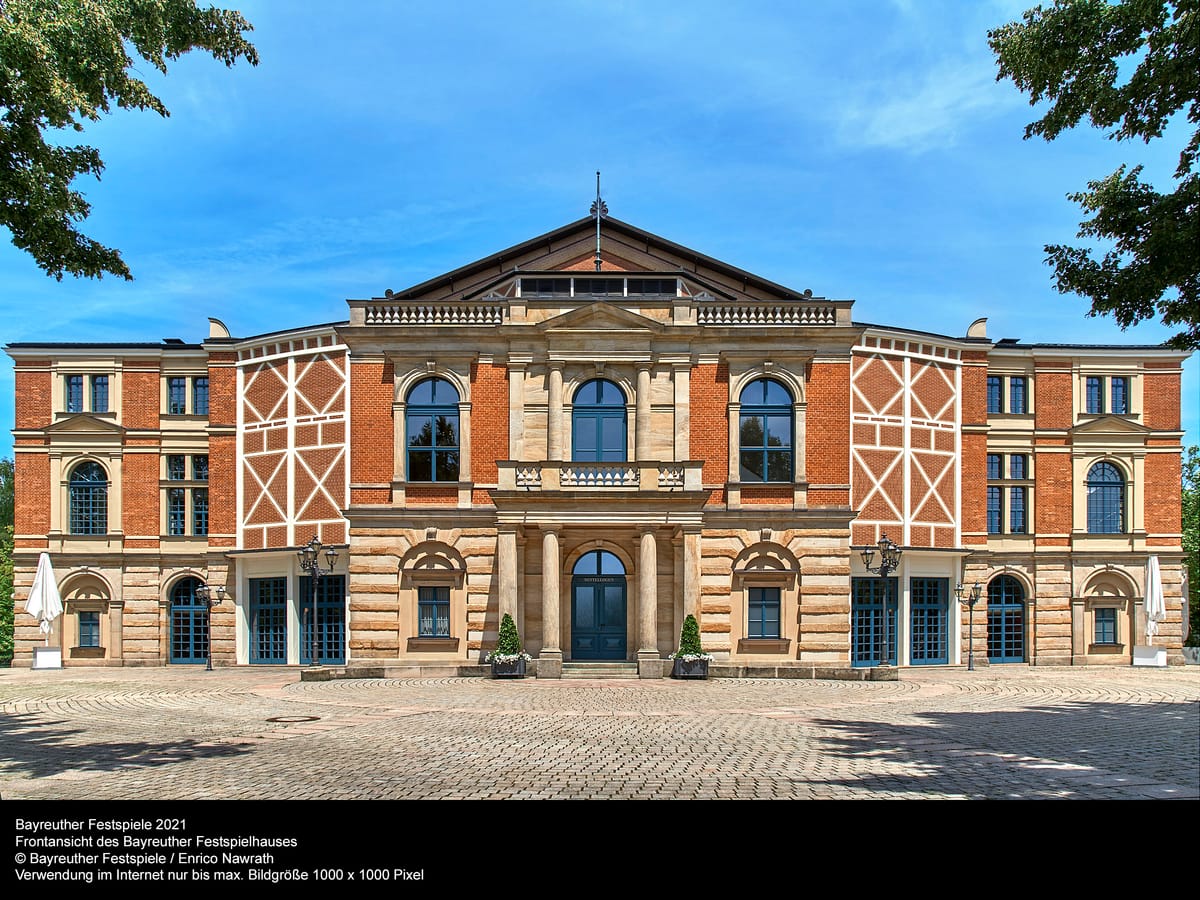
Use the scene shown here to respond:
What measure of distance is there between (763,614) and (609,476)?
5.71 m

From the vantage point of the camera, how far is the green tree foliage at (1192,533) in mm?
40656

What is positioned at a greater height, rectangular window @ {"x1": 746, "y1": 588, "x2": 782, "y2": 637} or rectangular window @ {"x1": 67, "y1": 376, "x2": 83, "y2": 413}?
rectangular window @ {"x1": 67, "y1": 376, "x2": 83, "y2": 413}

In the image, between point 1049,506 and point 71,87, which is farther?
point 1049,506

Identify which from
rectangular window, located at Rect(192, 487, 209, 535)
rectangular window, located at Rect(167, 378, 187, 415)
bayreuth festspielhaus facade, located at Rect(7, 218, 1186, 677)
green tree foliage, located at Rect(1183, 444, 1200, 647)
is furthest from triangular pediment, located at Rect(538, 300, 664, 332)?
green tree foliage, located at Rect(1183, 444, 1200, 647)

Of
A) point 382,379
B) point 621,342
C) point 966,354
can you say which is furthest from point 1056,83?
point 966,354

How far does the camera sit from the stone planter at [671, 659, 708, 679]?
25.5m

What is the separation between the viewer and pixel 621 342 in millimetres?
27297

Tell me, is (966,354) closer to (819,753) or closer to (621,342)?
(621,342)

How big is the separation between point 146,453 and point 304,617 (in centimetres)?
851

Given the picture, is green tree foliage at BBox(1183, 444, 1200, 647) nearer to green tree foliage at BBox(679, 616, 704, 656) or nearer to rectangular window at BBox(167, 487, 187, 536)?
green tree foliage at BBox(679, 616, 704, 656)

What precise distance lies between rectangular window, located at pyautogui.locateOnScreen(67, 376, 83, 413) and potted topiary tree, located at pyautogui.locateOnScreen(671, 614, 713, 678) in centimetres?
2302

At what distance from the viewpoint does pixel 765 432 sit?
2784 centimetres

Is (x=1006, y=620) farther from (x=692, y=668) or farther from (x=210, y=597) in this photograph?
(x=210, y=597)

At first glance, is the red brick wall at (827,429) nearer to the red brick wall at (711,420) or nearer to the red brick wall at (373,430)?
the red brick wall at (711,420)
